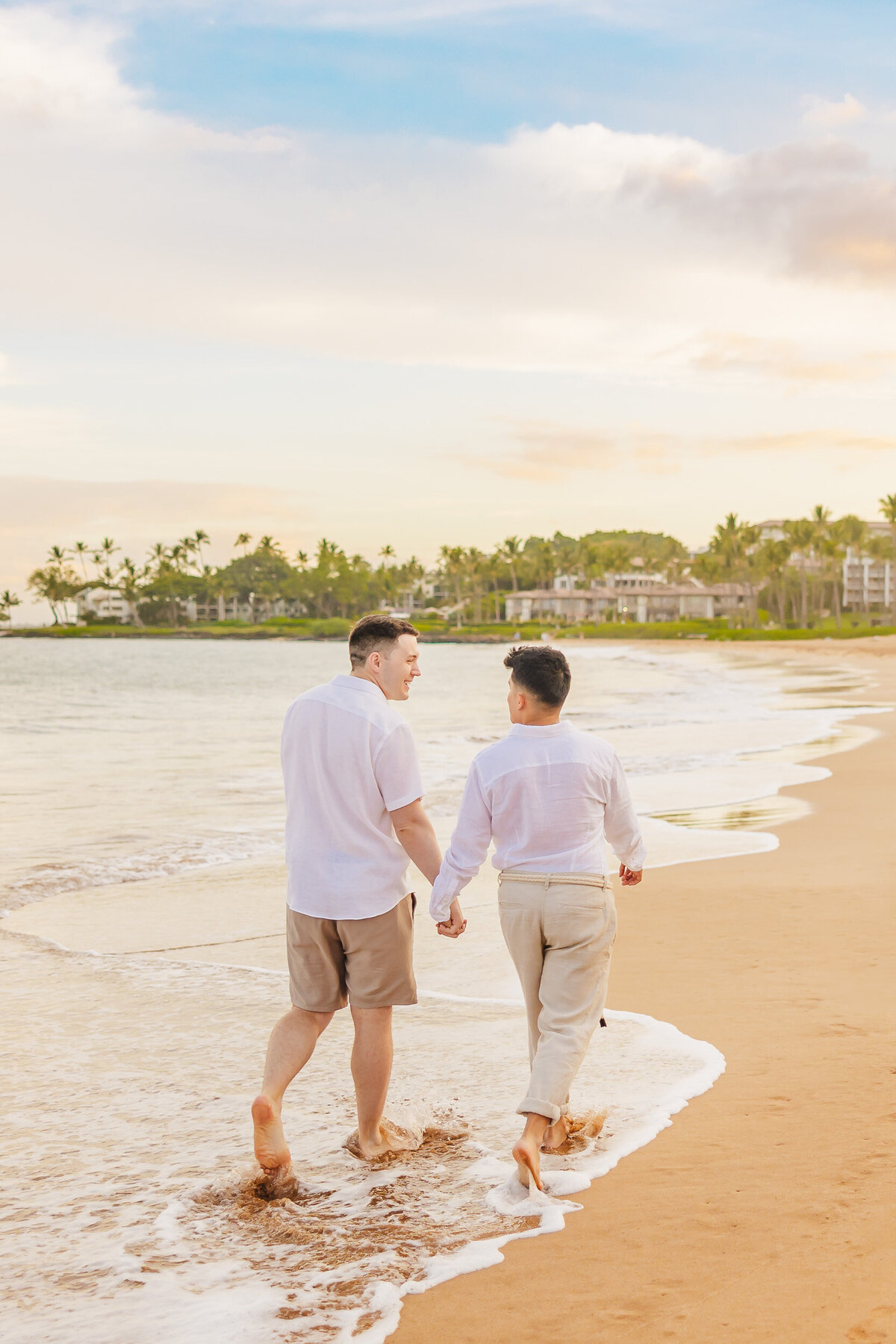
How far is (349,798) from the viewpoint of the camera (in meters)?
3.59

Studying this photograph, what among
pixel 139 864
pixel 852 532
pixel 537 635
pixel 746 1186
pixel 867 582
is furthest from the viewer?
pixel 867 582

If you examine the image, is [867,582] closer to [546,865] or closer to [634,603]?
[634,603]

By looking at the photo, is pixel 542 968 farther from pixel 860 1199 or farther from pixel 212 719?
pixel 212 719

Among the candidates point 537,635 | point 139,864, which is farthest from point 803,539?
point 139,864

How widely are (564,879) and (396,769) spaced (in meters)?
0.62

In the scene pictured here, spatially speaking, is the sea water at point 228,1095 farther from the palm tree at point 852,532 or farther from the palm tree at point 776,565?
the palm tree at point 852,532

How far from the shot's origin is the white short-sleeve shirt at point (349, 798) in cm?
358

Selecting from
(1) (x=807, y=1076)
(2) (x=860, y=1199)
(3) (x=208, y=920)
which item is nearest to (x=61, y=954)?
(3) (x=208, y=920)

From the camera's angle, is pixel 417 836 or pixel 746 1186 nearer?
pixel 746 1186

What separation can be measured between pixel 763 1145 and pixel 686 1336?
117 centimetres

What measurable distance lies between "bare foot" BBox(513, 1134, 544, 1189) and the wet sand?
171 millimetres

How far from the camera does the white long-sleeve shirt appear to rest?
353 cm

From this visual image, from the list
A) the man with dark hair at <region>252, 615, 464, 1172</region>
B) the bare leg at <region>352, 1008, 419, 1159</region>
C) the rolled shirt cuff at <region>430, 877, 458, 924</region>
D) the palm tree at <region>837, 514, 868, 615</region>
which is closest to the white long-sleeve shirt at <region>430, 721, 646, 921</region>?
the rolled shirt cuff at <region>430, 877, 458, 924</region>

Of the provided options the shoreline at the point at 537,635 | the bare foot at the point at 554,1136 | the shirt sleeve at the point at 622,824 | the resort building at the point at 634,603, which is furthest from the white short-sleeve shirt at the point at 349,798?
the resort building at the point at 634,603
